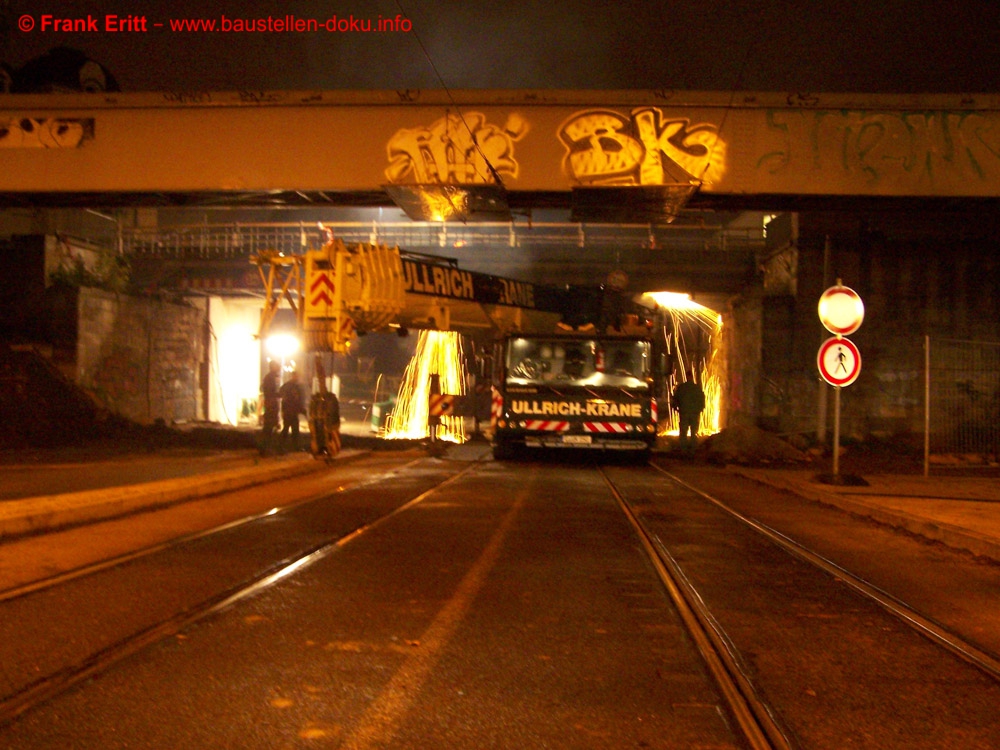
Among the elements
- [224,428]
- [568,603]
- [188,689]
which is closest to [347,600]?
[568,603]

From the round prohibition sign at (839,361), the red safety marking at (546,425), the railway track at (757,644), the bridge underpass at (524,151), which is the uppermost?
the bridge underpass at (524,151)

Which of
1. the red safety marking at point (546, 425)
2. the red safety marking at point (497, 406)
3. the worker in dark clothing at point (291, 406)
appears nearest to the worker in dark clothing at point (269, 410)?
the worker in dark clothing at point (291, 406)

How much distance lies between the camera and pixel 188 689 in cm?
451

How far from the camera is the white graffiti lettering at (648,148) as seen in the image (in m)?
16.6

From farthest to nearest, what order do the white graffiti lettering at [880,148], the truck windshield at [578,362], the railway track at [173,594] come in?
the truck windshield at [578,362] → the white graffiti lettering at [880,148] → the railway track at [173,594]

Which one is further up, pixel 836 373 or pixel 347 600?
pixel 836 373

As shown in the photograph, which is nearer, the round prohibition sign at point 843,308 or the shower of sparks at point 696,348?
the round prohibition sign at point 843,308

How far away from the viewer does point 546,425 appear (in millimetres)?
18500

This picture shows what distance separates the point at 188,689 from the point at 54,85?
21822 mm

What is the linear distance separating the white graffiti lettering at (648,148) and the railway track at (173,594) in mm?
7880

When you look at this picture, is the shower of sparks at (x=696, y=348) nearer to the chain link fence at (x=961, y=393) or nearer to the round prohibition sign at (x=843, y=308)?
the chain link fence at (x=961, y=393)

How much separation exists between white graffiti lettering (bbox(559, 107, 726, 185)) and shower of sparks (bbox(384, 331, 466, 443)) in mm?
9712

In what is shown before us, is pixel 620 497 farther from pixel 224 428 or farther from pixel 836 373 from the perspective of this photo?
pixel 224 428

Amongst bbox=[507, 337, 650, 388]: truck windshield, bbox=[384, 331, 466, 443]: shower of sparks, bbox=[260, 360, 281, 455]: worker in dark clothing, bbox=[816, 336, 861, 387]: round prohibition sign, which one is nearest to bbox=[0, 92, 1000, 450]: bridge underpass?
bbox=[507, 337, 650, 388]: truck windshield
